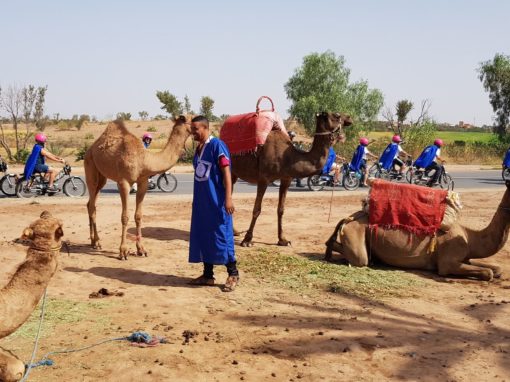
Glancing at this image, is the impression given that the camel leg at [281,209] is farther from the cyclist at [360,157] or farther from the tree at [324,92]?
the tree at [324,92]

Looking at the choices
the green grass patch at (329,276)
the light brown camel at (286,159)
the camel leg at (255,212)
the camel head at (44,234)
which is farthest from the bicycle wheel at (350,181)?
the camel head at (44,234)

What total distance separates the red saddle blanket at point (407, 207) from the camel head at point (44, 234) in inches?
202

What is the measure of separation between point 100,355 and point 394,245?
4.55m

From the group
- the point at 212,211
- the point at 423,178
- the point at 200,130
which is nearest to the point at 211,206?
the point at 212,211

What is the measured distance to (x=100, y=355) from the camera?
15.2 ft

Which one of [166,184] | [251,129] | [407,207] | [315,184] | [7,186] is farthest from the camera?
[315,184]

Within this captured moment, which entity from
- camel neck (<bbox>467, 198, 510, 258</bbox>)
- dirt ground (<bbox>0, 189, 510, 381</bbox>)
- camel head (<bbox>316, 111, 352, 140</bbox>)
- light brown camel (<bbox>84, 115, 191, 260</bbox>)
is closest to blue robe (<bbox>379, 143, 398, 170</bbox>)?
camel head (<bbox>316, 111, 352, 140</bbox>)

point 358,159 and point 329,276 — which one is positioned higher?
point 358,159

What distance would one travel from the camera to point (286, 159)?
9.45m

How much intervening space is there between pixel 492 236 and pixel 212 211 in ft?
12.1

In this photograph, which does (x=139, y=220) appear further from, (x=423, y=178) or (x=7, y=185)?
(x=423, y=178)

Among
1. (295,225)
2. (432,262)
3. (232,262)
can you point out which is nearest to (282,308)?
(232,262)

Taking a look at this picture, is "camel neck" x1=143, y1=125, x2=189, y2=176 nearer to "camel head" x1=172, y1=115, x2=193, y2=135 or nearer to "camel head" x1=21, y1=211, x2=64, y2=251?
"camel head" x1=172, y1=115, x2=193, y2=135

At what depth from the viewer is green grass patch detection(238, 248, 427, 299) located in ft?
22.6
